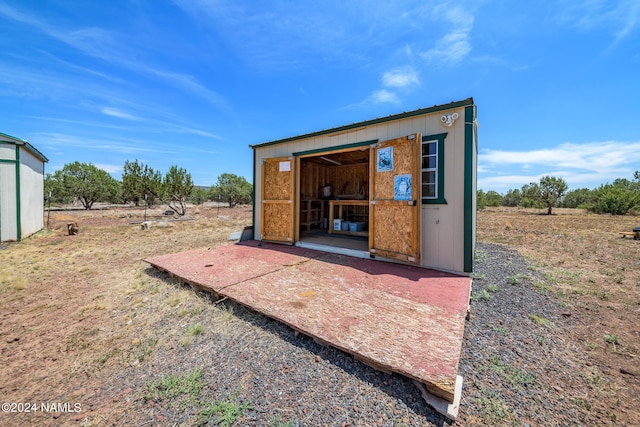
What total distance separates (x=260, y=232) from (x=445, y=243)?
5.14 m

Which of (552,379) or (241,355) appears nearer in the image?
(552,379)

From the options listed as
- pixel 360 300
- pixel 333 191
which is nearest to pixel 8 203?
pixel 333 191

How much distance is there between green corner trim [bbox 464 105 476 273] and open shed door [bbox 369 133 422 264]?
0.77 m

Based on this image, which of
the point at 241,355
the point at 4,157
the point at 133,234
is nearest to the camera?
the point at 241,355

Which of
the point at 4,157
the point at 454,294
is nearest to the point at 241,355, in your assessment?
the point at 454,294

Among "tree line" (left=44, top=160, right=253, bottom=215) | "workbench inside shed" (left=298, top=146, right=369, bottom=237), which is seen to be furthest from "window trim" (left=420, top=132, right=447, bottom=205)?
"tree line" (left=44, top=160, right=253, bottom=215)

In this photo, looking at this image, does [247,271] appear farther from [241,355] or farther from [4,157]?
[4,157]

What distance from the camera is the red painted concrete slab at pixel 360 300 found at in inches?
82.0

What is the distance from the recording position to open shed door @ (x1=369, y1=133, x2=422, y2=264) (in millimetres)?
4535

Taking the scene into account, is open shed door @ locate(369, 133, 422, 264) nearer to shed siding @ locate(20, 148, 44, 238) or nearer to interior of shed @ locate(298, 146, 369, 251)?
interior of shed @ locate(298, 146, 369, 251)

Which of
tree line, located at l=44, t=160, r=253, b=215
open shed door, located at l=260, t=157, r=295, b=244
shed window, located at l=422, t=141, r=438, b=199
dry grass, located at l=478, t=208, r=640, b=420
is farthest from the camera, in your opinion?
tree line, located at l=44, t=160, r=253, b=215

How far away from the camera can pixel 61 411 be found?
191 cm

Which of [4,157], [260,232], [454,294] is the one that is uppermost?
[4,157]

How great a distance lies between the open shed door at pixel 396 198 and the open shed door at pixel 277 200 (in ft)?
8.17
